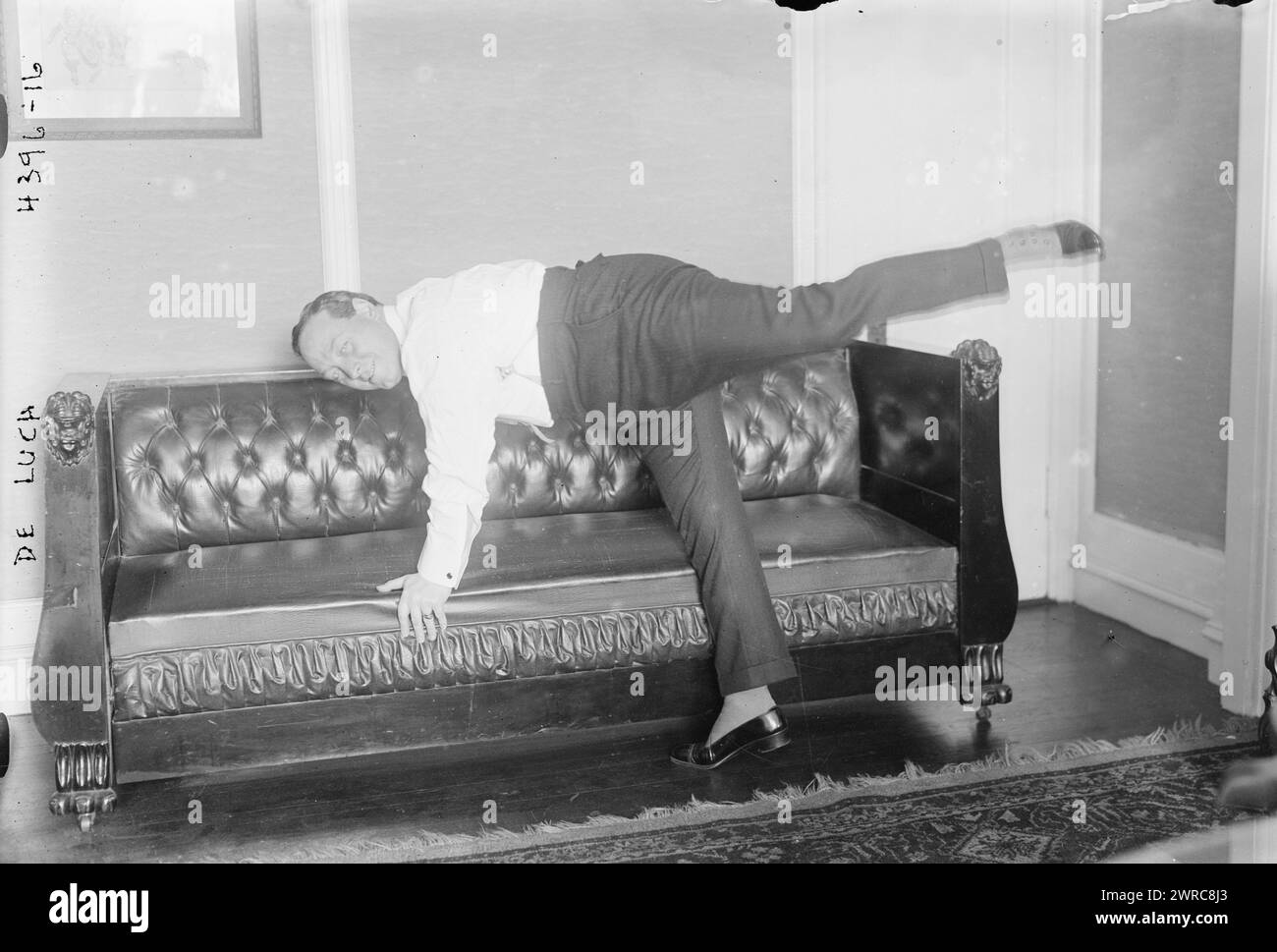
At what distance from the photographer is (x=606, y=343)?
2990mm

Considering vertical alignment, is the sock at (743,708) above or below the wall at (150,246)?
below

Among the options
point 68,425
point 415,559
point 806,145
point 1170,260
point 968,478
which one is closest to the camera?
point 68,425

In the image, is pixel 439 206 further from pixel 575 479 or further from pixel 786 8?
pixel 786 8

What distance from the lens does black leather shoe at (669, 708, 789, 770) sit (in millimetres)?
2910

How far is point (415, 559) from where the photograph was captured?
2990 mm

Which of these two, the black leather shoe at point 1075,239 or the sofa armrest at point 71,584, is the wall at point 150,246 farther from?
the black leather shoe at point 1075,239

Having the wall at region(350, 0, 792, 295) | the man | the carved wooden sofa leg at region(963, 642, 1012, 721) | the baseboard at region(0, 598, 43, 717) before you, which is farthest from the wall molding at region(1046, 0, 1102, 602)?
the baseboard at region(0, 598, 43, 717)

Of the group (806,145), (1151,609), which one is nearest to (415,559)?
(806,145)

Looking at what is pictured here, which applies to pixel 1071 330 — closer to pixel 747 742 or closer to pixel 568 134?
pixel 568 134

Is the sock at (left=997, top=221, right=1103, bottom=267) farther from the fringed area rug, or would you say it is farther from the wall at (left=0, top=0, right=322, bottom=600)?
the wall at (left=0, top=0, right=322, bottom=600)

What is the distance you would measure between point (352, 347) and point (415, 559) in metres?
0.53

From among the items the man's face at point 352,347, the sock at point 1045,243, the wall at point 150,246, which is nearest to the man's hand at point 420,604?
the man's face at point 352,347

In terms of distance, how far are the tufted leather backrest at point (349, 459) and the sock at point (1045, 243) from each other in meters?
1.06

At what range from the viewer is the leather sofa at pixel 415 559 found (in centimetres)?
272
